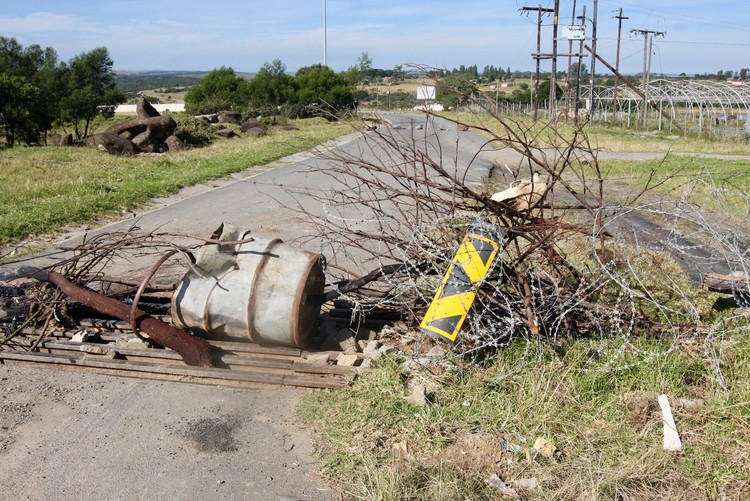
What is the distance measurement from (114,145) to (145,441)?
17209 millimetres

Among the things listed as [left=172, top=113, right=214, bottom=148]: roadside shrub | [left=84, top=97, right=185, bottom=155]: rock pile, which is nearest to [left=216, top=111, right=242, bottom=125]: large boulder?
[left=172, top=113, right=214, bottom=148]: roadside shrub

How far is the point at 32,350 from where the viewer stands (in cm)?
523

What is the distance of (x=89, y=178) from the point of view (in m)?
13.7

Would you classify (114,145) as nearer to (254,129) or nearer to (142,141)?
(142,141)

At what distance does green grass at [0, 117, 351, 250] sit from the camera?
9.99m

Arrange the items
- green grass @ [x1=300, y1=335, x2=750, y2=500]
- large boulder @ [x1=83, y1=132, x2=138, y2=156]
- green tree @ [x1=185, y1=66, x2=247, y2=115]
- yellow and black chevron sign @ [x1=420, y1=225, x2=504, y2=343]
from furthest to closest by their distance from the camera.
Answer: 1. green tree @ [x1=185, y1=66, x2=247, y2=115]
2. large boulder @ [x1=83, y1=132, x2=138, y2=156]
3. yellow and black chevron sign @ [x1=420, y1=225, x2=504, y2=343]
4. green grass @ [x1=300, y1=335, x2=750, y2=500]

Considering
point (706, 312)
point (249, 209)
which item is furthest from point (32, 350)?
point (249, 209)

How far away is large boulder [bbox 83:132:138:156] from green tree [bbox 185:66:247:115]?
16120mm

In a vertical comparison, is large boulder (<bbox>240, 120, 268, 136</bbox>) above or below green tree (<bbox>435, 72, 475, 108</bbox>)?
below

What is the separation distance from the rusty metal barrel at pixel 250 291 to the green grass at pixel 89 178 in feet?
3.69

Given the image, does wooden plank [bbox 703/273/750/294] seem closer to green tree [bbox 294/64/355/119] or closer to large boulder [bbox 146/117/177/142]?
large boulder [bbox 146/117/177/142]

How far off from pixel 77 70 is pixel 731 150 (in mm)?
25714

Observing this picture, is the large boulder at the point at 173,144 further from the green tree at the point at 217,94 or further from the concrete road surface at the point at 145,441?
the concrete road surface at the point at 145,441

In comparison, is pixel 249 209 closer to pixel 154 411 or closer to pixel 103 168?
pixel 103 168
